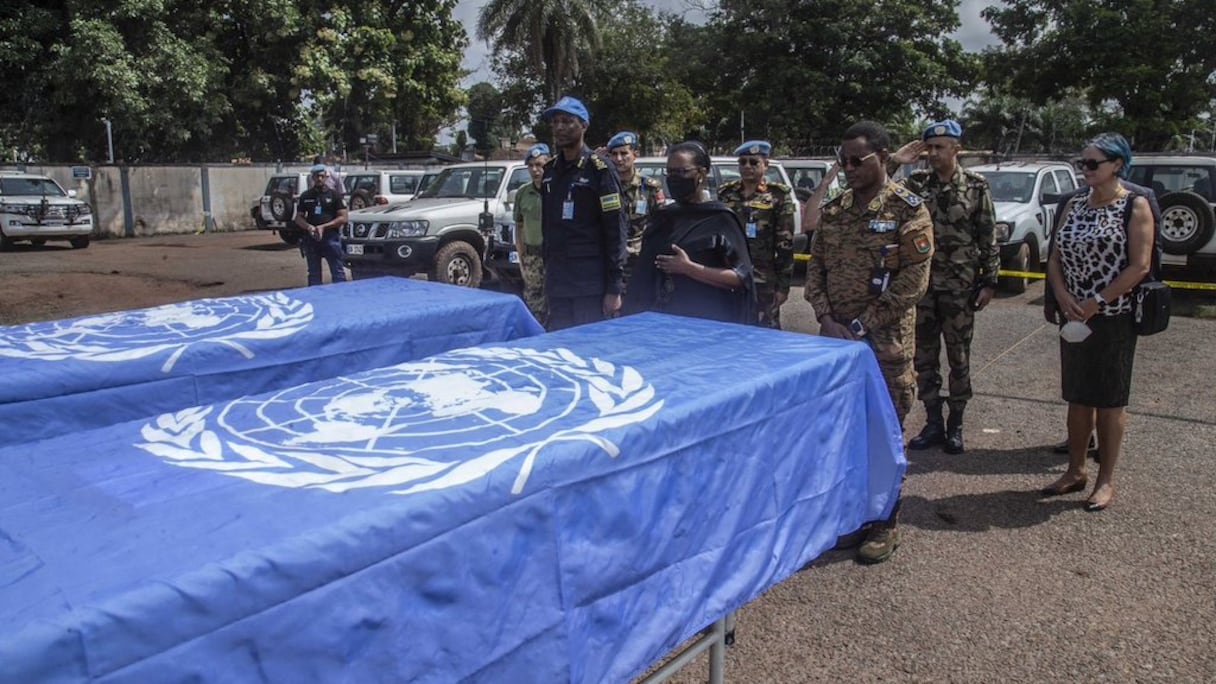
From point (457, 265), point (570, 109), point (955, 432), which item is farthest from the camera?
point (457, 265)

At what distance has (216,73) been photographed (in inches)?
1002

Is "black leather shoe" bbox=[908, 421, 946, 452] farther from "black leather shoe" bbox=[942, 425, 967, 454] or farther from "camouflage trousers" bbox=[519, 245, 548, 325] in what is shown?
"camouflage trousers" bbox=[519, 245, 548, 325]

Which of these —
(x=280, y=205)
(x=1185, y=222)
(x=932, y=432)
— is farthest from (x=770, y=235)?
(x=280, y=205)

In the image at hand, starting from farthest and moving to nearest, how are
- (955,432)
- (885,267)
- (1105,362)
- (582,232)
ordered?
(955,432), (582,232), (1105,362), (885,267)

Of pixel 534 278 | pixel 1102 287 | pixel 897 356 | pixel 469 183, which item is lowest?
pixel 897 356

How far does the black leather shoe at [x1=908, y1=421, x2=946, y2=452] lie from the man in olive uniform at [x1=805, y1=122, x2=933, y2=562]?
52.4 inches

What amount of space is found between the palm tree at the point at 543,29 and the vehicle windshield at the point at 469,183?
70.4 ft

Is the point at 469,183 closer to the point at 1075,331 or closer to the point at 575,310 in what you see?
the point at 575,310

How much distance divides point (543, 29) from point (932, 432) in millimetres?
29595

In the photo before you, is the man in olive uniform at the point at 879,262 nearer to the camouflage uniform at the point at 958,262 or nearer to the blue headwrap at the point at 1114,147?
the blue headwrap at the point at 1114,147

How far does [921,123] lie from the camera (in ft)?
111

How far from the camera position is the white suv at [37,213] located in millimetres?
18297

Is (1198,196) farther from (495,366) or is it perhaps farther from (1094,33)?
(1094,33)

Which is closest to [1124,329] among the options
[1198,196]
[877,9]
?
[1198,196]
